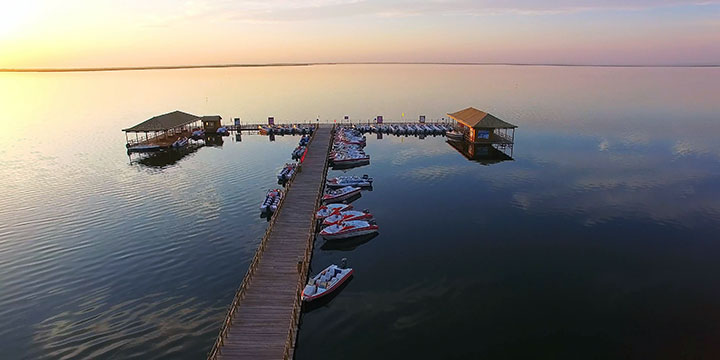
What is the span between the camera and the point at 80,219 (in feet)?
157

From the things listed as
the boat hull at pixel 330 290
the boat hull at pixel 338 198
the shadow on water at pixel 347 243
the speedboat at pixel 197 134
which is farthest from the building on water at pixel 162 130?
the boat hull at pixel 330 290

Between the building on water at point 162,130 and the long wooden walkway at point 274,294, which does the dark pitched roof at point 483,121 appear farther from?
the building on water at point 162,130

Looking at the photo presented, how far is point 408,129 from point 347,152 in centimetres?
3319

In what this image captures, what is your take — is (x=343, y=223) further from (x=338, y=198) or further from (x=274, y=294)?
(x=274, y=294)

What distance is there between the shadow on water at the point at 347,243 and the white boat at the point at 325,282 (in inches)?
237

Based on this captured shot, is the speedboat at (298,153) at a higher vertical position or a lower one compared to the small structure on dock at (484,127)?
lower

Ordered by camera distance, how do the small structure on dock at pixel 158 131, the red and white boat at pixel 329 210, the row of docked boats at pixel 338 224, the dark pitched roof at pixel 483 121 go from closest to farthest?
the row of docked boats at pixel 338 224
the red and white boat at pixel 329 210
the dark pitched roof at pixel 483 121
the small structure on dock at pixel 158 131

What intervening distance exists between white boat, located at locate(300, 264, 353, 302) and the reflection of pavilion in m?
48.7

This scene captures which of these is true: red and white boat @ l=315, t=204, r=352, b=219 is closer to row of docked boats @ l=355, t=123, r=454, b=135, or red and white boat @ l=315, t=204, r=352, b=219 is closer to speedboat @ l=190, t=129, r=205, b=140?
row of docked boats @ l=355, t=123, r=454, b=135

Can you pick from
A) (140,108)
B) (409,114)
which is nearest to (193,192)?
(409,114)

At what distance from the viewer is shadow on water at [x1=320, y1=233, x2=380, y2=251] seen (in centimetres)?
4269

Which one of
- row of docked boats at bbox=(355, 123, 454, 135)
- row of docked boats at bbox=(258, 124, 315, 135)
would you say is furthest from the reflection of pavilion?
row of docked boats at bbox=(258, 124, 315, 135)

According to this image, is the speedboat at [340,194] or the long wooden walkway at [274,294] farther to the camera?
the speedboat at [340,194]

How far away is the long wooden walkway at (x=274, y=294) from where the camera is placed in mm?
25203
